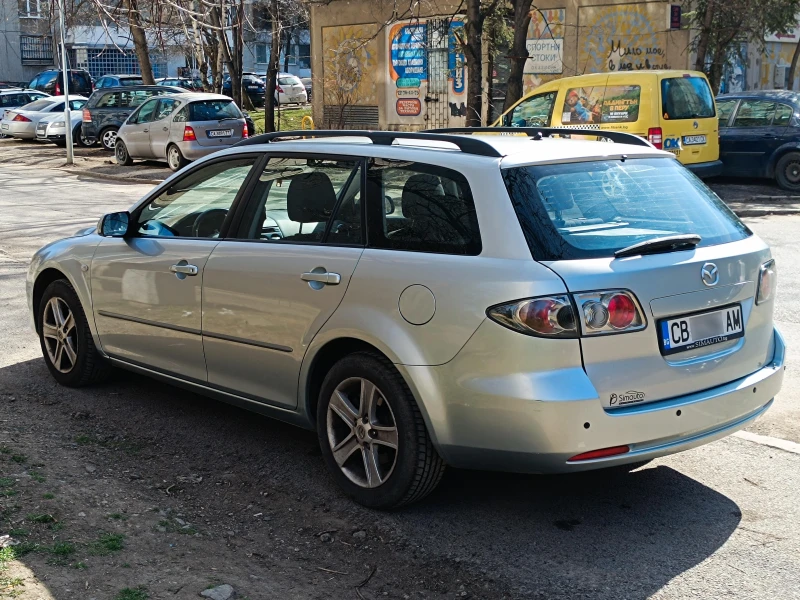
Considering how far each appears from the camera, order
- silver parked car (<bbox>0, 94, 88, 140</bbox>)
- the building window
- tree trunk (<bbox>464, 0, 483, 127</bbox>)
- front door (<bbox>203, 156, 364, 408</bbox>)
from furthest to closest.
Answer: the building window, silver parked car (<bbox>0, 94, 88, 140</bbox>), tree trunk (<bbox>464, 0, 483, 127</bbox>), front door (<bbox>203, 156, 364, 408</bbox>)

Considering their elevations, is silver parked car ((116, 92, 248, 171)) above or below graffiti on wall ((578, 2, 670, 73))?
below

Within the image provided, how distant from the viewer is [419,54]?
28.8 metres

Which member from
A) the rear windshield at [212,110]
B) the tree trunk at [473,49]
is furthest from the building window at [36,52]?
the tree trunk at [473,49]

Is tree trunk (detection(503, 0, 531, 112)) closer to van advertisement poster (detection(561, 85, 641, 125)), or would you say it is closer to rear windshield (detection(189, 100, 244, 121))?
van advertisement poster (detection(561, 85, 641, 125))

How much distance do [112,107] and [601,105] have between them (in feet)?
54.7

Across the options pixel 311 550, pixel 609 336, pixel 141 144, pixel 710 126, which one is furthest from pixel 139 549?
pixel 141 144

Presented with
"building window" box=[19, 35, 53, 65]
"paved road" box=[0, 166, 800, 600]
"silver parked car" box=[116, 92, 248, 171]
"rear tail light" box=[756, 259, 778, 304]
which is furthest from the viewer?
"building window" box=[19, 35, 53, 65]

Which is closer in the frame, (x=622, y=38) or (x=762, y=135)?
(x=762, y=135)

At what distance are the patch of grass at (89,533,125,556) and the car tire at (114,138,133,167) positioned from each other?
2141 centimetres

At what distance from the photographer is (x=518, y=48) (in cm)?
1975

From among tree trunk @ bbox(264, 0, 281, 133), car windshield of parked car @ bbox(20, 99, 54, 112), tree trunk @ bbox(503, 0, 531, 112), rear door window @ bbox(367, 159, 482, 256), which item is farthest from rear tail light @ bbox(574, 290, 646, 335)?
car windshield of parked car @ bbox(20, 99, 54, 112)

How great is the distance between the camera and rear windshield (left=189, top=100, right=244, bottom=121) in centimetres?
2247

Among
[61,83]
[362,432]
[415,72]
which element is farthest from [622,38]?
[61,83]

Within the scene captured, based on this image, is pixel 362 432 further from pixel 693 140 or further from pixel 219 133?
pixel 219 133
